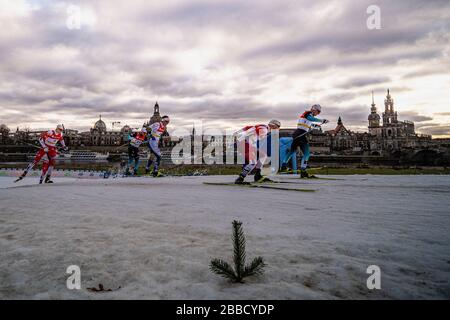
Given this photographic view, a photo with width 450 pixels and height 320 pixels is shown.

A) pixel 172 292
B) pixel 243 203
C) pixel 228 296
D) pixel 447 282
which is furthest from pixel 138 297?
pixel 243 203

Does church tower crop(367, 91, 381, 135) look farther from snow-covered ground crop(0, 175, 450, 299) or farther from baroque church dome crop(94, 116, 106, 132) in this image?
snow-covered ground crop(0, 175, 450, 299)

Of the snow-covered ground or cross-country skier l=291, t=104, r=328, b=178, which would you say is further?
cross-country skier l=291, t=104, r=328, b=178

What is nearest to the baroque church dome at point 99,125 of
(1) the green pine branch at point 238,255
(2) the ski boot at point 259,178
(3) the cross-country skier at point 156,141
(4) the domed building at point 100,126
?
(4) the domed building at point 100,126

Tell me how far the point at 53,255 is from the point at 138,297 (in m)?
1.40

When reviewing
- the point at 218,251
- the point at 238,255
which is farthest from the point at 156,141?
the point at 238,255

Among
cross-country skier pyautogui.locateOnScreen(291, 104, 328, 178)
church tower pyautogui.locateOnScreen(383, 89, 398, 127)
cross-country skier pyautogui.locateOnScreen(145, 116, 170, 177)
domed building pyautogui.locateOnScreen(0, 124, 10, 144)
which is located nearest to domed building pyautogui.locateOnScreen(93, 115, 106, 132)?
domed building pyautogui.locateOnScreen(0, 124, 10, 144)

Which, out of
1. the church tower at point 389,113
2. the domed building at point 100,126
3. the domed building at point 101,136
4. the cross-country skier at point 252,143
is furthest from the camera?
the church tower at point 389,113

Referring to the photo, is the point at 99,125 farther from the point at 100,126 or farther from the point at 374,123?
the point at 374,123

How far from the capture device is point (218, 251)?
2754 mm

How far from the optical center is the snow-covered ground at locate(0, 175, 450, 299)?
193 cm

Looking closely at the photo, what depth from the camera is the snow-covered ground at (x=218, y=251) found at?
193 cm

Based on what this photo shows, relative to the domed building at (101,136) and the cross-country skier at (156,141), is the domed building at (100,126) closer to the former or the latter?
the domed building at (101,136)

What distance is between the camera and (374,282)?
2014 mm

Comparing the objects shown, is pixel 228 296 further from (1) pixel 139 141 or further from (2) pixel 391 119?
(2) pixel 391 119
